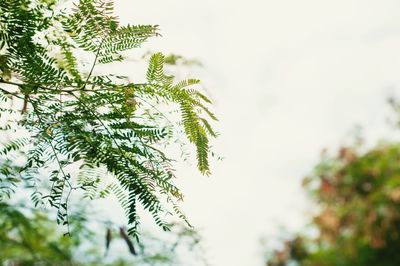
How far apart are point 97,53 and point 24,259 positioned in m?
2.56

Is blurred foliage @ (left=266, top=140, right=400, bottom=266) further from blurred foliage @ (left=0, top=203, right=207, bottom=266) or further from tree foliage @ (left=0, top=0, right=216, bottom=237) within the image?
tree foliage @ (left=0, top=0, right=216, bottom=237)

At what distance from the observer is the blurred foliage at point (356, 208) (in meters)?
7.96

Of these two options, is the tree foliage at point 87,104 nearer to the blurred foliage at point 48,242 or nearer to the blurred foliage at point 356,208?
the blurred foliage at point 48,242

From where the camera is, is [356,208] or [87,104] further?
[356,208]

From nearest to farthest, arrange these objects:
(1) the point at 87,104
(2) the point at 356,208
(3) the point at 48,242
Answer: (1) the point at 87,104 → (3) the point at 48,242 → (2) the point at 356,208

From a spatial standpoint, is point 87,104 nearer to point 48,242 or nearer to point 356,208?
point 48,242

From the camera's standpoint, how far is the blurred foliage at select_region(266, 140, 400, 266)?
796 centimetres

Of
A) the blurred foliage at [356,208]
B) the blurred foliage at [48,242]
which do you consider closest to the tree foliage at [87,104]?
the blurred foliage at [48,242]

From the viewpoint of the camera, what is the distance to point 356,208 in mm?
8328

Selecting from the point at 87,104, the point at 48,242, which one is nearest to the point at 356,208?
the point at 48,242

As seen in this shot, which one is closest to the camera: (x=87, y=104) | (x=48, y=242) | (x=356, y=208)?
(x=87, y=104)

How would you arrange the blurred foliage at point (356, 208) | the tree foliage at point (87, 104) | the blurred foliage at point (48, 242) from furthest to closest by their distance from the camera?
the blurred foliage at point (356, 208) < the blurred foliage at point (48, 242) < the tree foliage at point (87, 104)

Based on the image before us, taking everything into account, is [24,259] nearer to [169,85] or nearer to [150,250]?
[150,250]

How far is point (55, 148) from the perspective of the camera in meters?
0.92
